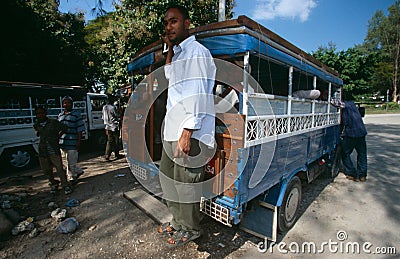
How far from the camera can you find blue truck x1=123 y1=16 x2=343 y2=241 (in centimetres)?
211

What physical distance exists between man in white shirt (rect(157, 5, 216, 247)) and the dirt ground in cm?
75

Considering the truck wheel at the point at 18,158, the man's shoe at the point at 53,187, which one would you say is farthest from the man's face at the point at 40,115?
the truck wheel at the point at 18,158

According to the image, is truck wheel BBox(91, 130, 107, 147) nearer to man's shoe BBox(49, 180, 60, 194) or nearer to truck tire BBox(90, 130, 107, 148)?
truck tire BBox(90, 130, 107, 148)

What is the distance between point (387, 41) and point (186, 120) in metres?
50.4

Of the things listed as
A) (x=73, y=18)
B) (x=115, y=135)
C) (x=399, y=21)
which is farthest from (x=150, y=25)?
(x=399, y=21)

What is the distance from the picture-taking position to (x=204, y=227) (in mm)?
3016

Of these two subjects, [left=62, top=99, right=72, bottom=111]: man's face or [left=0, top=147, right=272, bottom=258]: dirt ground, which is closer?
[left=0, top=147, right=272, bottom=258]: dirt ground

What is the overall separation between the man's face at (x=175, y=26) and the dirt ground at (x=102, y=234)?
228 centimetres

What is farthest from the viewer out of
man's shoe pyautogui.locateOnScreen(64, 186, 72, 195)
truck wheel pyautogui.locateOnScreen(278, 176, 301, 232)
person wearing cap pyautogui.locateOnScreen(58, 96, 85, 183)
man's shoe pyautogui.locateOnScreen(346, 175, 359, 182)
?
man's shoe pyautogui.locateOnScreen(346, 175, 359, 182)

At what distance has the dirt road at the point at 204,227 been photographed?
2568 mm

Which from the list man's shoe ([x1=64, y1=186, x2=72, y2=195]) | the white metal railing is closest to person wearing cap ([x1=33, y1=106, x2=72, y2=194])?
man's shoe ([x1=64, y1=186, x2=72, y2=195])

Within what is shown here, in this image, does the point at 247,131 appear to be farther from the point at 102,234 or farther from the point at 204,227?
the point at 102,234

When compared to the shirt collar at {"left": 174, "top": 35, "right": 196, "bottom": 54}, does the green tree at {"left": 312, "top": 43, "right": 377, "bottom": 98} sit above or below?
above

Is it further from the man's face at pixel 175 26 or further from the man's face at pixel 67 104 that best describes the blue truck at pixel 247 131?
the man's face at pixel 67 104
